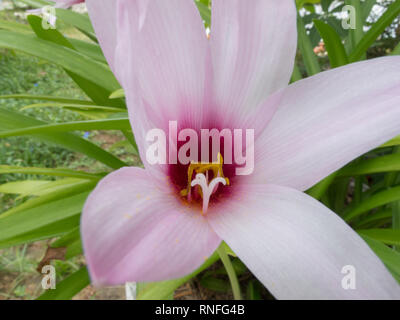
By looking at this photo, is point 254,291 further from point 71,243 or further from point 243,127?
point 243,127

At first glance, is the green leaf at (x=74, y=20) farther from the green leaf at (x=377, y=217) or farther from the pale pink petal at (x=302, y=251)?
the green leaf at (x=377, y=217)

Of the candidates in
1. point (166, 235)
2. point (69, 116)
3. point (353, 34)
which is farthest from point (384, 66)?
point (69, 116)

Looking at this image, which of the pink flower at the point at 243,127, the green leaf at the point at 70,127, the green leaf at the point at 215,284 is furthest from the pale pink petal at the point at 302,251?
the green leaf at the point at 215,284

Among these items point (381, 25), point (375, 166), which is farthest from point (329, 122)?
point (381, 25)

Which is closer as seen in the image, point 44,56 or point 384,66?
point 384,66

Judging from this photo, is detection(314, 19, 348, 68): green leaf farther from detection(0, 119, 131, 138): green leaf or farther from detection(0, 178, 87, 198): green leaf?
detection(0, 178, 87, 198): green leaf
